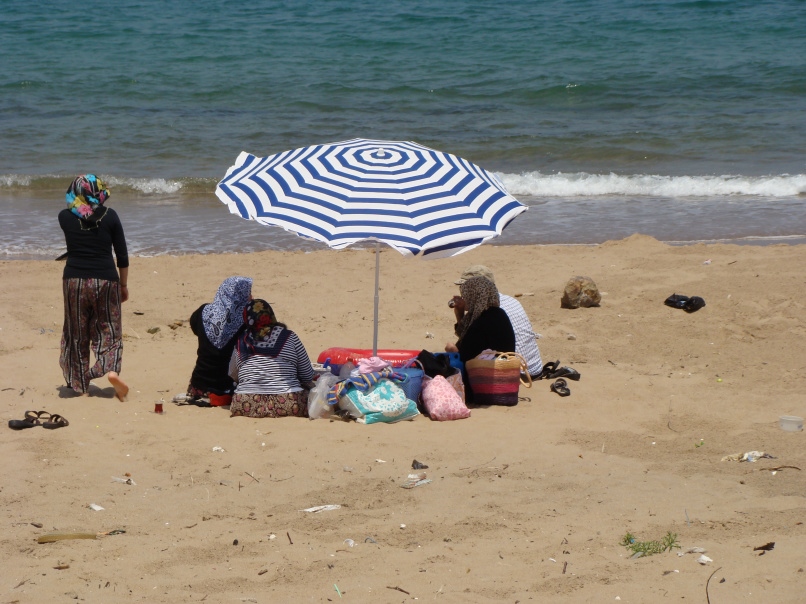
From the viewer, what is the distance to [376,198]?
537 centimetres

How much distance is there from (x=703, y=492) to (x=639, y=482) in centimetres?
33

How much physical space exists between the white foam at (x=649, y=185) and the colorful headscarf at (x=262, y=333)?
8.98 metres

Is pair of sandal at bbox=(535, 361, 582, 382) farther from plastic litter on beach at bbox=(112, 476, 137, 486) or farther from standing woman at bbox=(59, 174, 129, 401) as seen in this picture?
plastic litter on beach at bbox=(112, 476, 137, 486)

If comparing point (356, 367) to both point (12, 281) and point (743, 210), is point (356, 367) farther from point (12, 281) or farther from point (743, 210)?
point (743, 210)

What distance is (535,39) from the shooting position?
967 inches

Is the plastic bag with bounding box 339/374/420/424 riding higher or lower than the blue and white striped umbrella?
lower

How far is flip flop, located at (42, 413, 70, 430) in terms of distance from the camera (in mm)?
5477

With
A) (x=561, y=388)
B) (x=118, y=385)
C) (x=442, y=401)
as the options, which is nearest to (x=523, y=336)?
(x=561, y=388)

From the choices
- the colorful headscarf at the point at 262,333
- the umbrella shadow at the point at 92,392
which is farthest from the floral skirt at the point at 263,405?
the umbrella shadow at the point at 92,392

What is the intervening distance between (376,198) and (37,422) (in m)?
2.37

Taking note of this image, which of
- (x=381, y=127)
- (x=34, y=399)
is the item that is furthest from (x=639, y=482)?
(x=381, y=127)

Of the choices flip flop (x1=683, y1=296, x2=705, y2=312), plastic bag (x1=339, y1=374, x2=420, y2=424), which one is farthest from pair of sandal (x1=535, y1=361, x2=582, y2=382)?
flip flop (x1=683, y1=296, x2=705, y2=312)

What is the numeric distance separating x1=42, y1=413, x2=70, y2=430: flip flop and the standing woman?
0.47 meters

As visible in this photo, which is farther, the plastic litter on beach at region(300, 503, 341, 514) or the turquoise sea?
the turquoise sea
